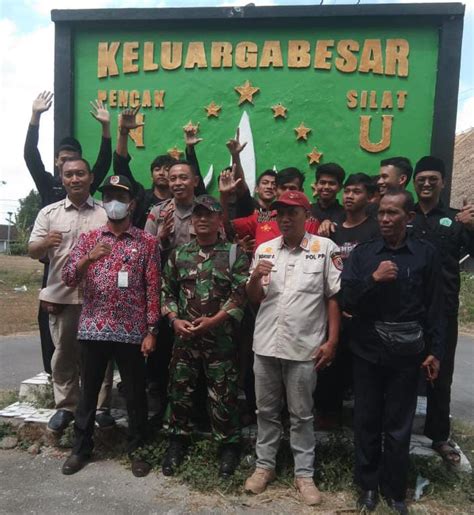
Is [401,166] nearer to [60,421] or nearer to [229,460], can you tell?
[229,460]

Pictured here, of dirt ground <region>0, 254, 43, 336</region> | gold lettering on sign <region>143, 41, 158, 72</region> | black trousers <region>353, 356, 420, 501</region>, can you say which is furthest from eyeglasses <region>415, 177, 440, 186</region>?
dirt ground <region>0, 254, 43, 336</region>

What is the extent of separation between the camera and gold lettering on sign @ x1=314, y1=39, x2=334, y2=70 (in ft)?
15.3

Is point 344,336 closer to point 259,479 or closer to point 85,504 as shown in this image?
point 259,479

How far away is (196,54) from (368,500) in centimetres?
419

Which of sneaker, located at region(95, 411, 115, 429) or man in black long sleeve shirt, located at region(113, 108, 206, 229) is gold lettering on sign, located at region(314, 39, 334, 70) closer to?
man in black long sleeve shirt, located at region(113, 108, 206, 229)

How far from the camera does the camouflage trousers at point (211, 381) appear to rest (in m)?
3.19

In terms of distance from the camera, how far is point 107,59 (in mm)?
4938

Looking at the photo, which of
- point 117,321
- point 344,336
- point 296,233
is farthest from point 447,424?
point 117,321

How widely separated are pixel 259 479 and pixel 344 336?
114cm

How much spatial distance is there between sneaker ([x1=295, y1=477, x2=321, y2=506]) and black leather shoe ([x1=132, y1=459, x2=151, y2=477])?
1030 millimetres

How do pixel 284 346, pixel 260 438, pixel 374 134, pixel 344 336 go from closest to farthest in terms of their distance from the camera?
pixel 284 346
pixel 260 438
pixel 344 336
pixel 374 134

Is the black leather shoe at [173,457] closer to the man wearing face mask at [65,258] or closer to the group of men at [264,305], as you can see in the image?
the group of men at [264,305]

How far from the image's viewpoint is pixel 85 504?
2.96 metres

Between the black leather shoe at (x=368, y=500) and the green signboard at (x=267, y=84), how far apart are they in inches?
112
